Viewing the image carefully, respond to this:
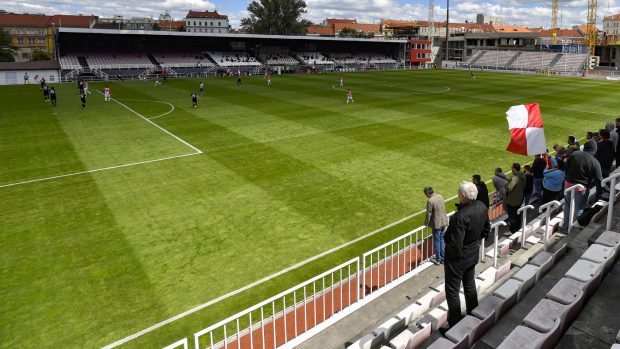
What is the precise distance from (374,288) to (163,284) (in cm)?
464

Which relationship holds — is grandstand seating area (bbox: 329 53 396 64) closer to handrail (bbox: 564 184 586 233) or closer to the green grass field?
the green grass field

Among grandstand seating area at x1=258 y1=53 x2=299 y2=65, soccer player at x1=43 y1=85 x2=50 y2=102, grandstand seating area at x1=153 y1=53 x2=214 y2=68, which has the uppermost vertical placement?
grandstand seating area at x1=258 y1=53 x2=299 y2=65

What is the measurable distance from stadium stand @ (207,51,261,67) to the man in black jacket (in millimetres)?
74518

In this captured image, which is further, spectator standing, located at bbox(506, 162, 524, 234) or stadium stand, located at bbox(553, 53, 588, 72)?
stadium stand, located at bbox(553, 53, 588, 72)

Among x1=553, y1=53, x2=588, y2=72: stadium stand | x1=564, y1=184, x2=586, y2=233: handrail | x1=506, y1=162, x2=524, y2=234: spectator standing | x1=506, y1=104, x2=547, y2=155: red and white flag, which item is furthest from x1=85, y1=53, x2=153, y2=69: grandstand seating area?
x1=553, y1=53, x2=588, y2=72: stadium stand

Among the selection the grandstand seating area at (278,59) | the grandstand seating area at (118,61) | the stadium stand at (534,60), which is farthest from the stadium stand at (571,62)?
the grandstand seating area at (118,61)

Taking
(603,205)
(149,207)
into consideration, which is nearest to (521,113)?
(603,205)

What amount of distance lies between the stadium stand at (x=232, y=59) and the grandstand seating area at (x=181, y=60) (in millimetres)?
2092

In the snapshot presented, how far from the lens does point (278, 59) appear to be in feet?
279

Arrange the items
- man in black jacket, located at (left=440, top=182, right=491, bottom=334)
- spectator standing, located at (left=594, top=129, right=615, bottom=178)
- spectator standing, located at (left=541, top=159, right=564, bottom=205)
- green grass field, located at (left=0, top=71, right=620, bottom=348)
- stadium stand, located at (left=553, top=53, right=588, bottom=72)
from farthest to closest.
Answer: stadium stand, located at (left=553, top=53, right=588, bottom=72), spectator standing, located at (left=594, top=129, right=615, bottom=178), spectator standing, located at (left=541, top=159, right=564, bottom=205), green grass field, located at (left=0, top=71, right=620, bottom=348), man in black jacket, located at (left=440, top=182, right=491, bottom=334)

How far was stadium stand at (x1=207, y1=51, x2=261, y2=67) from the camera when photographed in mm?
77250

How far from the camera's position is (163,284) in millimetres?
9602

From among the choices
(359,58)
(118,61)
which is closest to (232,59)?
(118,61)

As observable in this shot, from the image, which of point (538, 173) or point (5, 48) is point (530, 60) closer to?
point (538, 173)
